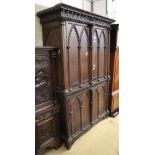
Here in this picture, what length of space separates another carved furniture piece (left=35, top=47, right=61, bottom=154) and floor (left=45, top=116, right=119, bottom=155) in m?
0.29

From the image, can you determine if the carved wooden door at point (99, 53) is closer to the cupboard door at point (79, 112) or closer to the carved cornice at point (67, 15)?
the carved cornice at point (67, 15)

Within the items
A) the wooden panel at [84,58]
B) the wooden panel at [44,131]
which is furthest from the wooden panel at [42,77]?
the wooden panel at [84,58]

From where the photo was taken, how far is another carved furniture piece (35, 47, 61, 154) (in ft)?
6.75

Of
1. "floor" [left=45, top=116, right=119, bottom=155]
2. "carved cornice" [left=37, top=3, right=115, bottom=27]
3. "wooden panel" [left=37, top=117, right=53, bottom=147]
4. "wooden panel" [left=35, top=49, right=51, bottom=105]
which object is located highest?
"carved cornice" [left=37, top=3, right=115, bottom=27]

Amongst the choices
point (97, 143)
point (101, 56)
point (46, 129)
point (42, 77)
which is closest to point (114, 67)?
point (101, 56)

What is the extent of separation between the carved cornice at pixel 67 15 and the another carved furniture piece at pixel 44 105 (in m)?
0.48

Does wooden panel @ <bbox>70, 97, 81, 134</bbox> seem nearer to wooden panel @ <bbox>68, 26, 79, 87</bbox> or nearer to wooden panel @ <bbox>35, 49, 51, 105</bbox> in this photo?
wooden panel @ <bbox>68, 26, 79, 87</bbox>

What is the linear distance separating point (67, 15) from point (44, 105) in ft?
4.29

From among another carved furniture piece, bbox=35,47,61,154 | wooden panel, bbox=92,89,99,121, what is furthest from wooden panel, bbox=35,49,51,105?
wooden panel, bbox=92,89,99,121

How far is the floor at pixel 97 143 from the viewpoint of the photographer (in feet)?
7.74
